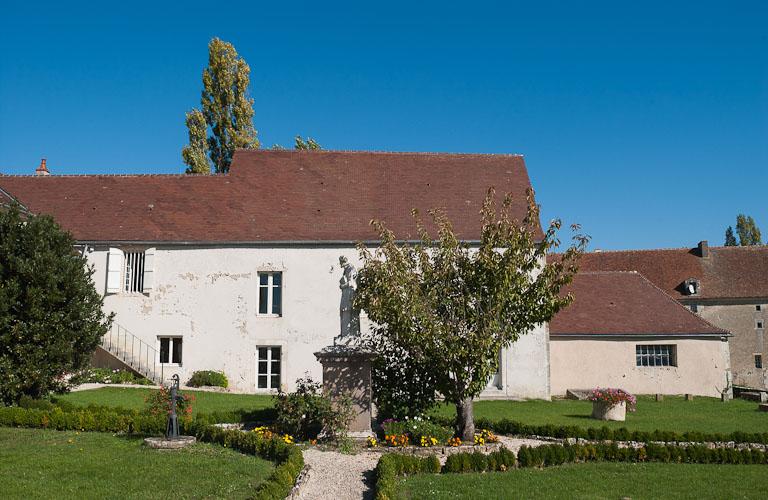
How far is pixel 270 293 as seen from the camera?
24594mm

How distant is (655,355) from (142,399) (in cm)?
1925

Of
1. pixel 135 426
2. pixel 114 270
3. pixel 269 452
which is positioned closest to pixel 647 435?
pixel 269 452

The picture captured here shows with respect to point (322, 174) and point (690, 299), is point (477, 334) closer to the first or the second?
point (322, 174)

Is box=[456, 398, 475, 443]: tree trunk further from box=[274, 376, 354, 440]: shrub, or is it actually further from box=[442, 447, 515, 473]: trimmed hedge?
box=[274, 376, 354, 440]: shrub

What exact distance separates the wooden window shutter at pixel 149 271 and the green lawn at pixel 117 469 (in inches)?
434

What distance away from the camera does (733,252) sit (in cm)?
4078

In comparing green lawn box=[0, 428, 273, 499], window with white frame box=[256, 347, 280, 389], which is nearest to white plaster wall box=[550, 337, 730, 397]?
window with white frame box=[256, 347, 280, 389]

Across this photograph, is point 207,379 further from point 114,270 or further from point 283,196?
point 283,196

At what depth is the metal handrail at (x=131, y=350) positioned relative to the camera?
78.3 ft

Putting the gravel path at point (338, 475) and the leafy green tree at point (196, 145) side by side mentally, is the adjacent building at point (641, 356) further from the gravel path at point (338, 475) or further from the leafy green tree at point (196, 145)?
the leafy green tree at point (196, 145)

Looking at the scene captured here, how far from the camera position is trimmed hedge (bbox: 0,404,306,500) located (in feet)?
40.2

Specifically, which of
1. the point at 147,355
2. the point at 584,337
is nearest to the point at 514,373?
the point at 584,337

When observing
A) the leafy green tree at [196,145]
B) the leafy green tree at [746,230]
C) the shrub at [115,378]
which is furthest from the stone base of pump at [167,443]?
the leafy green tree at [746,230]

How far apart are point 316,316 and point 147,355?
20.2 ft
